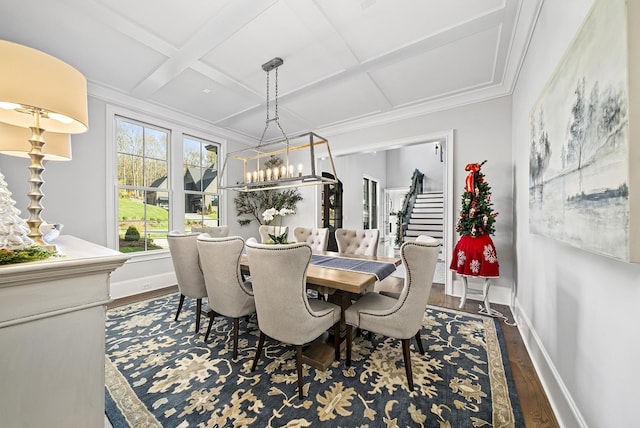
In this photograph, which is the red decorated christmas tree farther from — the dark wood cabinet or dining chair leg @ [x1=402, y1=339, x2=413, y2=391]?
the dark wood cabinet

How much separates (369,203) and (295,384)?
278 inches

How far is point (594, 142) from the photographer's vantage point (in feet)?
3.38

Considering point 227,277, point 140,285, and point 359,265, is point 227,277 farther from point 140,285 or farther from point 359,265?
point 140,285

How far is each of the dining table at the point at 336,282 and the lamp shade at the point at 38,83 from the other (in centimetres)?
117

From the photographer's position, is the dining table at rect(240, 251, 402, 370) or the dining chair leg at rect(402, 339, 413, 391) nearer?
the dining chair leg at rect(402, 339, 413, 391)

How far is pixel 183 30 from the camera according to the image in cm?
221

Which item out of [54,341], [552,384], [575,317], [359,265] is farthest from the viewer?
[359,265]

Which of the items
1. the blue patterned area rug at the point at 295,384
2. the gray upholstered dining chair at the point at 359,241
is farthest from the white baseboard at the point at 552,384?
the gray upholstered dining chair at the point at 359,241

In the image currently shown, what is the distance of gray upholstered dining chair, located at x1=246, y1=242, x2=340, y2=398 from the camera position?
4.91ft

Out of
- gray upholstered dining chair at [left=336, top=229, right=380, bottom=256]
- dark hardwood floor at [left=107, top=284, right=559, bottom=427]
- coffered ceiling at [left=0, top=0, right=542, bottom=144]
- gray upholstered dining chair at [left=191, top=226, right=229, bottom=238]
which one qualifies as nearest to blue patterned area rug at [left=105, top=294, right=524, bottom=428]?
dark hardwood floor at [left=107, top=284, right=559, bottom=427]

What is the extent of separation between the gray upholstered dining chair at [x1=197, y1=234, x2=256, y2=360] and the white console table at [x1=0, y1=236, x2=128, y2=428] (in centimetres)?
97

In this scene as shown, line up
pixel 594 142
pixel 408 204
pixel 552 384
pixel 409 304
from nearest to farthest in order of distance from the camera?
1. pixel 594 142
2. pixel 552 384
3. pixel 409 304
4. pixel 408 204

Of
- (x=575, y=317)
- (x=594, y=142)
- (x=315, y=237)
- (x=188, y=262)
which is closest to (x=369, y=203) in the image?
(x=315, y=237)

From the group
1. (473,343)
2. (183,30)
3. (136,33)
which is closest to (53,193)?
(136,33)
